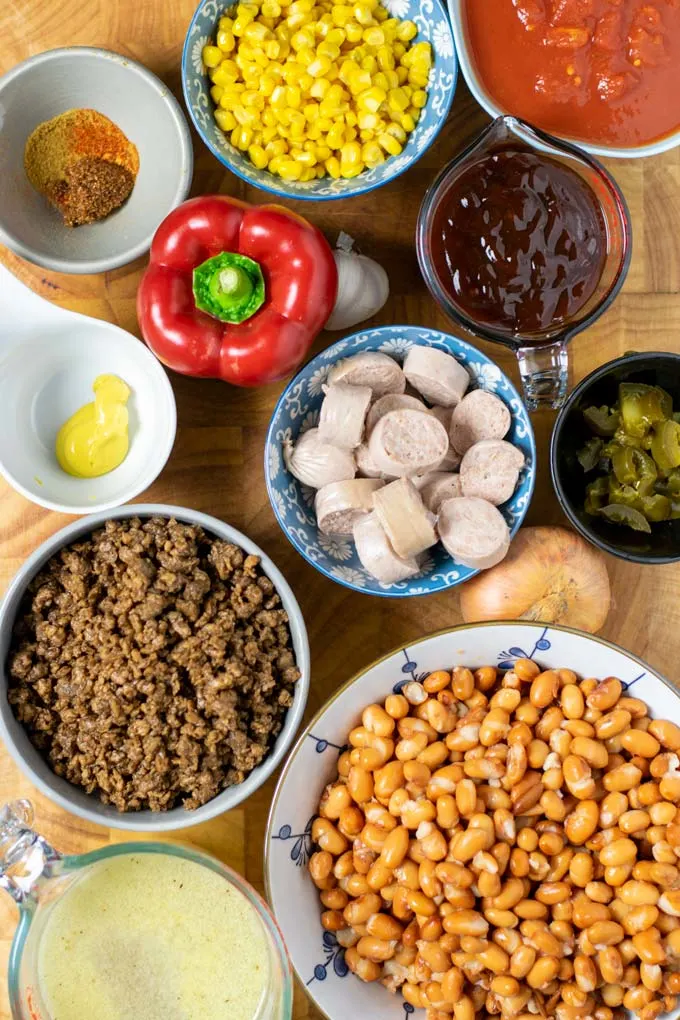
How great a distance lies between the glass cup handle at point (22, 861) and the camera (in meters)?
1.64

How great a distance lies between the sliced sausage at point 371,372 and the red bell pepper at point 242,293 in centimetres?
8

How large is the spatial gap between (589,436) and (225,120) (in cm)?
90

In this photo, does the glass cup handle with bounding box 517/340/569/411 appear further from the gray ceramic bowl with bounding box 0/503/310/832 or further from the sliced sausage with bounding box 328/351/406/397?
the gray ceramic bowl with bounding box 0/503/310/832

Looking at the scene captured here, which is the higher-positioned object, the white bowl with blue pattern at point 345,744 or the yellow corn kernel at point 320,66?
the yellow corn kernel at point 320,66

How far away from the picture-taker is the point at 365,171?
6.03 ft

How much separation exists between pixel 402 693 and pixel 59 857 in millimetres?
654

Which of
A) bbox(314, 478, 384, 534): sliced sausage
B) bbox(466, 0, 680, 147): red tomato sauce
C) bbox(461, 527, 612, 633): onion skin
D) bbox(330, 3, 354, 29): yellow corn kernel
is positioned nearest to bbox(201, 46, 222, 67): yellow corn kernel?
bbox(330, 3, 354, 29): yellow corn kernel

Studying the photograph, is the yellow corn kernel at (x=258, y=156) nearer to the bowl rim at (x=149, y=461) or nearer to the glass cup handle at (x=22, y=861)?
the bowl rim at (x=149, y=461)

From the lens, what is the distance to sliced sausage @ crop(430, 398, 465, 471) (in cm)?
183

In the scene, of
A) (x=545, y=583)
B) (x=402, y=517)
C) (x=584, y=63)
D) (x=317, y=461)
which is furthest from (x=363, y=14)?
(x=545, y=583)

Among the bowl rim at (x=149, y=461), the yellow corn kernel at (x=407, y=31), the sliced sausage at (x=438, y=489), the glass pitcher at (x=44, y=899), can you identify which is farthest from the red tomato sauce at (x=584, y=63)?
the glass pitcher at (x=44, y=899)

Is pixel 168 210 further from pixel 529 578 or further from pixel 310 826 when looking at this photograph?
pixel 310 826

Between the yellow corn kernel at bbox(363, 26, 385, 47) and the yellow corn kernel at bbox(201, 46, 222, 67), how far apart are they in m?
0.27

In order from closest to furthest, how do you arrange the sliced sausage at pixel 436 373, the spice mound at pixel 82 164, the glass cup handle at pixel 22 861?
the glass cup handle at pixel 22 861 → the sliced sausage at pixel 436 373 → the spice mound at pixel 82 164
